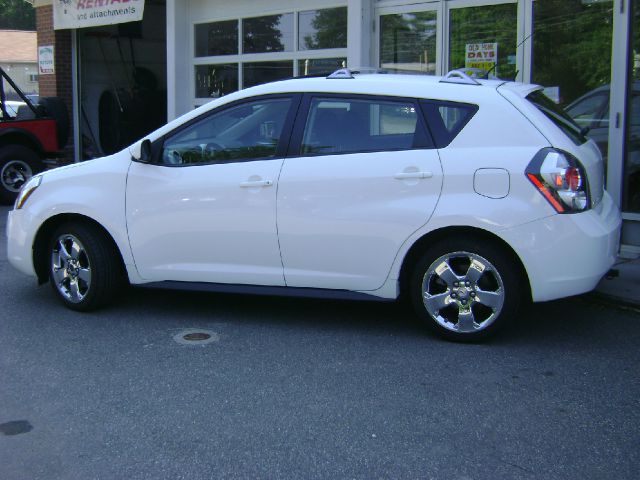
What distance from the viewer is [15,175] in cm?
1246

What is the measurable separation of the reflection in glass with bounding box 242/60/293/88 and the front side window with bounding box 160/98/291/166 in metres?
6.27

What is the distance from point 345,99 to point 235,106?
0.82m

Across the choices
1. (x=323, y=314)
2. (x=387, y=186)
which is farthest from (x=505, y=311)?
(x=323, y=314)

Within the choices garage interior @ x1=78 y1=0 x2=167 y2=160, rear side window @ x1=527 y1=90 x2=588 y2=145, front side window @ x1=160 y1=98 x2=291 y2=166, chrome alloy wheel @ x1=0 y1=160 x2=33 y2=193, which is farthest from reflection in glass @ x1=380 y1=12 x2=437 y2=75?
garage interior @ x1=78 y1=0 x2=167 y2=160

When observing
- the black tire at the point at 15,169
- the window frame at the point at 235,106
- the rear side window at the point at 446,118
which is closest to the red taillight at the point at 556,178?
the rear side window at the point at 446,118

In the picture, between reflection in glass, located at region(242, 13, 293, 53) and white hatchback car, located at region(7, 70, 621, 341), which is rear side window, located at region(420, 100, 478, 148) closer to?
white hatchback car, located at region(7, 70, 621, 341)

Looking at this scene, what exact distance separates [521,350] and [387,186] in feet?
4.58

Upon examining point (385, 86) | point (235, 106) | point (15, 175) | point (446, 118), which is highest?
point (385, 86)

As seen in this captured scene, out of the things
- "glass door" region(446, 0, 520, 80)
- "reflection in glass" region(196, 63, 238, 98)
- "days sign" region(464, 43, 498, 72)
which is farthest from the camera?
"reflection in glass" region(196, 63, 238, 98)

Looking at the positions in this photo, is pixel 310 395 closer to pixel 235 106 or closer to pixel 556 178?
pixel 556 178

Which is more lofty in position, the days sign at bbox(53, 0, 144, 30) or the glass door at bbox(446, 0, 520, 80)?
the days sign at bbox(53, 0, 144, 30)

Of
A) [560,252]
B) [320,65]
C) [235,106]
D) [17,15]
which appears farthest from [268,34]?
[17,15]

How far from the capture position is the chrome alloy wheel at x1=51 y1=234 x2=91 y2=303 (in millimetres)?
5867

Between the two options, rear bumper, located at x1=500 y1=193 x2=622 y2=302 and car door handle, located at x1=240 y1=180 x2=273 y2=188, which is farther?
car door handle, located at x1=240 y1=180 x2=273 y2=188
